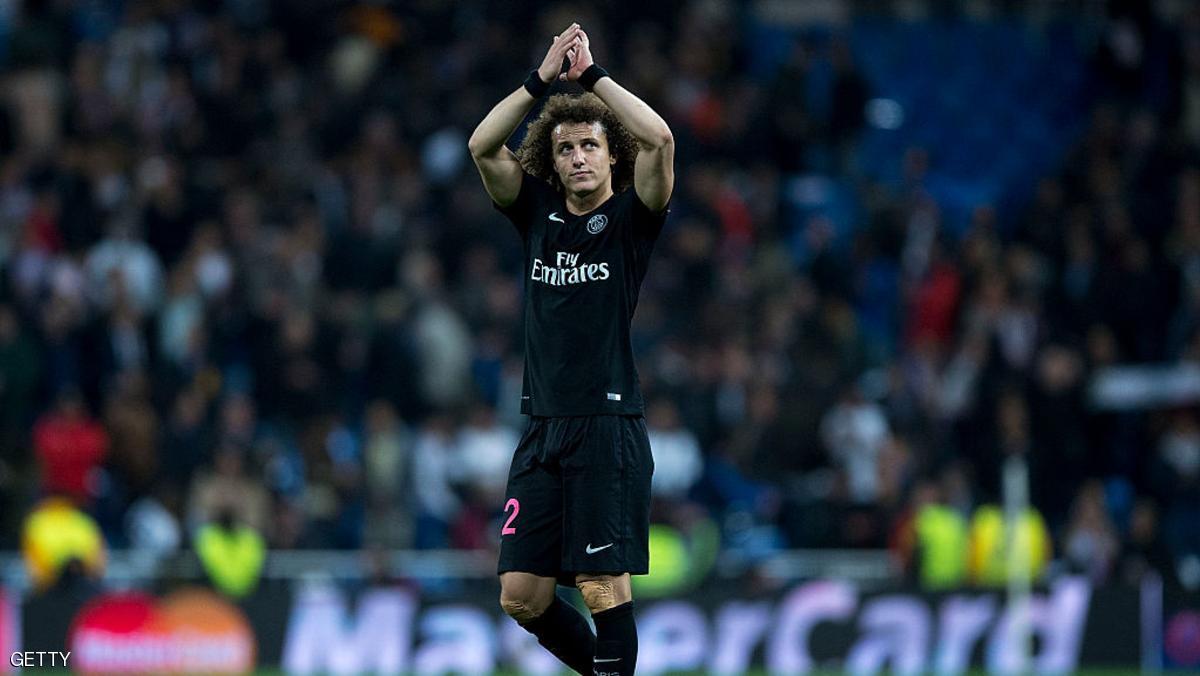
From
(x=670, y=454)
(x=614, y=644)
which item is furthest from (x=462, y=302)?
(x=614, y=644)

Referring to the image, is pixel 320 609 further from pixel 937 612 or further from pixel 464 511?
pixel 937 612

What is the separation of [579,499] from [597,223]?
43.8 inches

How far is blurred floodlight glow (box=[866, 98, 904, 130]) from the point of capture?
21.7 m

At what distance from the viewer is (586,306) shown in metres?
8.12

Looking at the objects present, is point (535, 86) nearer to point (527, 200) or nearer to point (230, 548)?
point (527, 200)

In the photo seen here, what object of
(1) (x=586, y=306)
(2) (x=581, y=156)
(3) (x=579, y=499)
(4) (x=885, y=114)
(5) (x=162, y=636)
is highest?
(4) (x=885, y=114)

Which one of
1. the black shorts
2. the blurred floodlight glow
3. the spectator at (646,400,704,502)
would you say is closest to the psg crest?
the black shorts

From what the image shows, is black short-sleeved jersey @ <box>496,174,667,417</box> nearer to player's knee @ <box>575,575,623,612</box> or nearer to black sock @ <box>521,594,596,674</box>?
player's knee @ <box>575,575,623,612</box>

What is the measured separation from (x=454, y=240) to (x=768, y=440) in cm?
339

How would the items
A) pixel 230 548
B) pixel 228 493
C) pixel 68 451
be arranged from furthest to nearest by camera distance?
pixel 68 451 → pixel 228 493 → pixel 230 548

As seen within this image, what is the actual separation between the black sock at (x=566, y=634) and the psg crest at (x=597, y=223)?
4.87 feet

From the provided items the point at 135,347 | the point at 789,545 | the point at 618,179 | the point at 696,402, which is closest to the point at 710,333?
the point at 696,402

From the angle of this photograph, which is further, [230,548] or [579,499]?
[230,548]

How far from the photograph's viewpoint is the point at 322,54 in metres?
20.1
